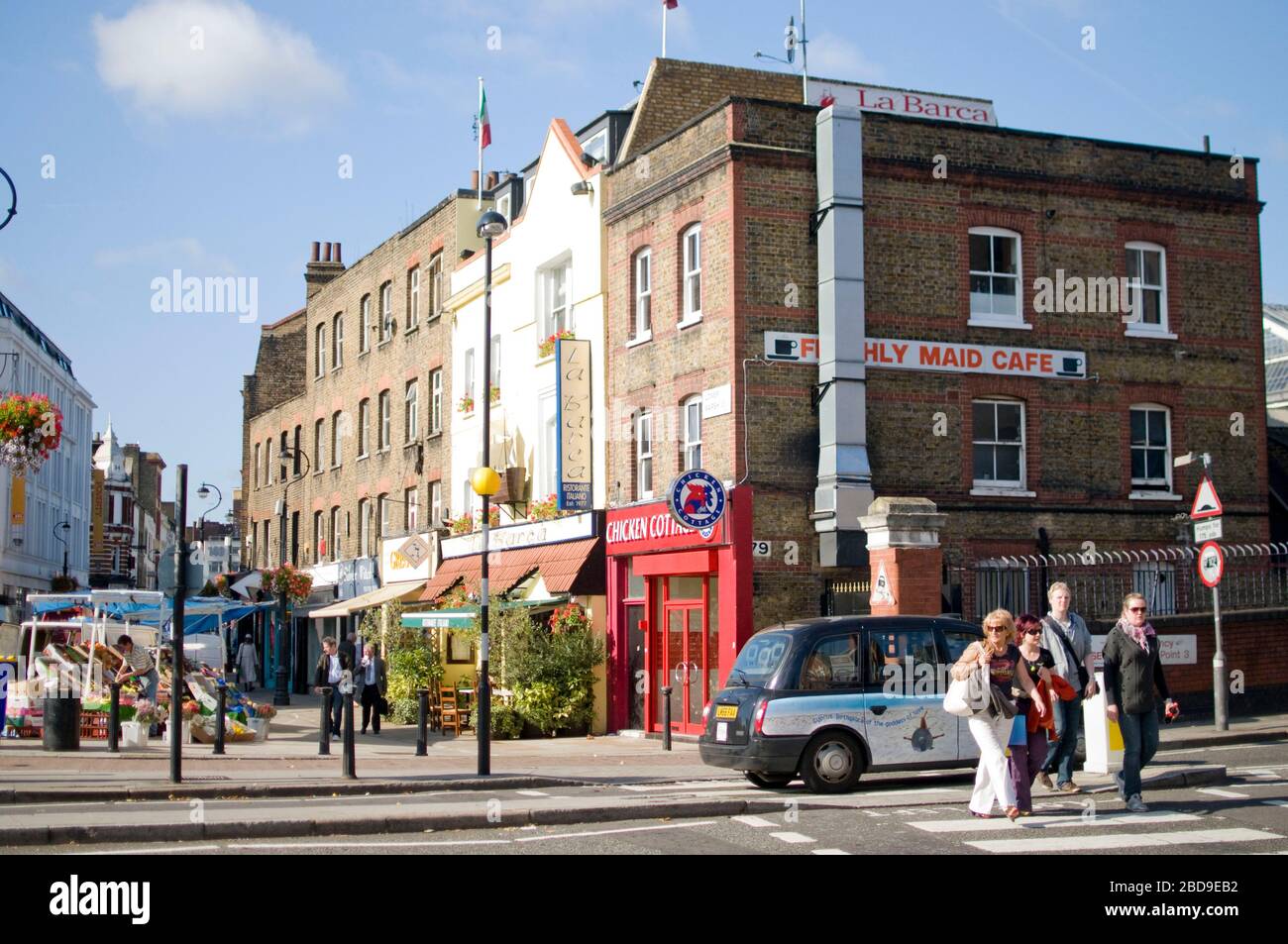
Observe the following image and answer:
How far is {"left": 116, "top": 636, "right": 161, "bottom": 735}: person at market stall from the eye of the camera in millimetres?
24500

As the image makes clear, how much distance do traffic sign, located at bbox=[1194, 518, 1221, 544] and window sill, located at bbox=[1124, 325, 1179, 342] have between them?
18.4 ft

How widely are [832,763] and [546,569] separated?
47.3 feet

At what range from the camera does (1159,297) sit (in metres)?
26.7

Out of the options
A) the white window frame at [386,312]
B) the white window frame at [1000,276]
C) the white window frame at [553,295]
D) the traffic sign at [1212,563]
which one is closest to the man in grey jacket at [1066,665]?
the traffic sign at [1212,563]

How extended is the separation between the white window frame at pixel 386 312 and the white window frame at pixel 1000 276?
2061cm

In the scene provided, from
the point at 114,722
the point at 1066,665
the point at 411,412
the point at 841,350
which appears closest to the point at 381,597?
the point at 411,412

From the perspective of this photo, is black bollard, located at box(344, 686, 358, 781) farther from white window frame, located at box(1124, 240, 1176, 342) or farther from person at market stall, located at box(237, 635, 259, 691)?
person at market stall, located at box(237, 635, 259, 691)

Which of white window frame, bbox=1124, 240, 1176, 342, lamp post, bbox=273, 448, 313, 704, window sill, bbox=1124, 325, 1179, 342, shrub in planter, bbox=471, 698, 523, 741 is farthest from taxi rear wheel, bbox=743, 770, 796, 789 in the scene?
lamp post, bbox=273, 448, 313, 704

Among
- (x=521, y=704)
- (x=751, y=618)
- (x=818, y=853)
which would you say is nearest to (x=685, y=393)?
(x=751, y=618)

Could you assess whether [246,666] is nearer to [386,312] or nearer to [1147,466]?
[386,312]

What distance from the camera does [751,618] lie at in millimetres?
23516

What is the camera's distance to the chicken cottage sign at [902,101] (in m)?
30.0

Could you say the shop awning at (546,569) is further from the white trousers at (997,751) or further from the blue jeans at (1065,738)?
the white trousers at (997,751)
